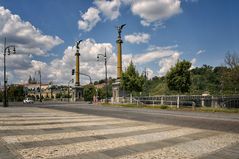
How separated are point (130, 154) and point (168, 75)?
118 feet

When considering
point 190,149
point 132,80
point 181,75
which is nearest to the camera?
point 190,149

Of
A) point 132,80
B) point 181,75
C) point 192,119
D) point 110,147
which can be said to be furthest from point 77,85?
point 110,147

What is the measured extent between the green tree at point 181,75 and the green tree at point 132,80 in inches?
340

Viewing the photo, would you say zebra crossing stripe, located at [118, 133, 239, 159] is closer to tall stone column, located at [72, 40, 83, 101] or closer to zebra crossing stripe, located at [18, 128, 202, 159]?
zebra crossing stripe, located at [18, 128, 202, 159]

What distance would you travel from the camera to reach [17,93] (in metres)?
110

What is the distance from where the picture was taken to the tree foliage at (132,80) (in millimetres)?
49000

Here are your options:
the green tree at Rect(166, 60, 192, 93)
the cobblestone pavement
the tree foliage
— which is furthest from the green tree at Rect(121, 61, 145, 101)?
the cobblestone pavement

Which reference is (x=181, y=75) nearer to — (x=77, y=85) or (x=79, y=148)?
(x=79, y=148)

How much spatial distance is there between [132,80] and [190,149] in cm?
4094

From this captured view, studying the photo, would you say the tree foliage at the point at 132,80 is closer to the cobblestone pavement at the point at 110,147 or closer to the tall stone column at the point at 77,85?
the tall stone column at the point at 77,85

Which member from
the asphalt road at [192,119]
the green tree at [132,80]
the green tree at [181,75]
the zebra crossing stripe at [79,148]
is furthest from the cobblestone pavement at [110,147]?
the green tree at [132,80]

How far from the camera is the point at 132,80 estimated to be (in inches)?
1923

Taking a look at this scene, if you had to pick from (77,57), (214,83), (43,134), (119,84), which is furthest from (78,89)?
(43,134)

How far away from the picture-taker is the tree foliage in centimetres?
4900
